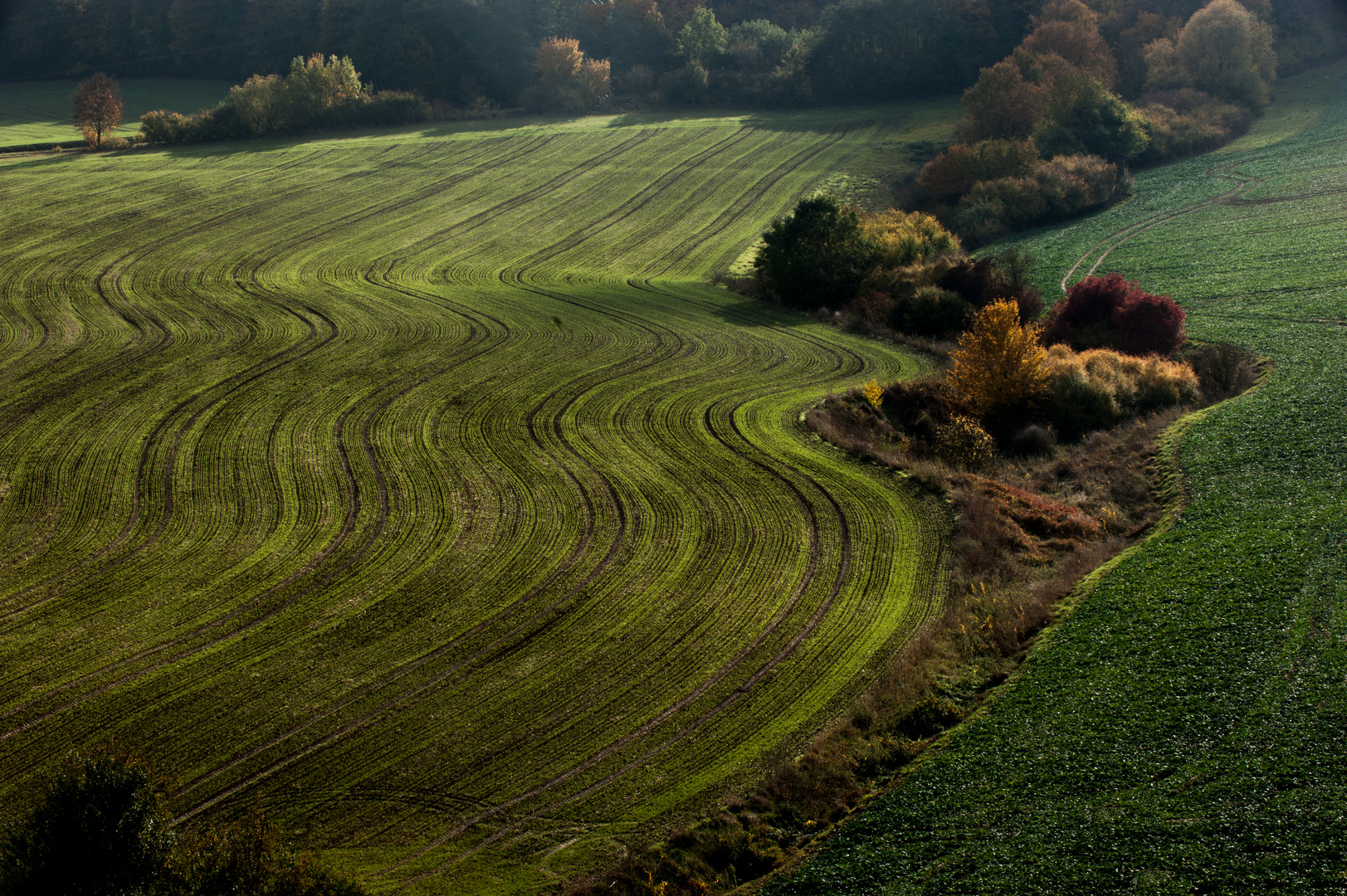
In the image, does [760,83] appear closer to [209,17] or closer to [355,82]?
[355,82]

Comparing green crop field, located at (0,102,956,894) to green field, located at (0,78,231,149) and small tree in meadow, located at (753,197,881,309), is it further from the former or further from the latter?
green field, located at (0,78,231,149)

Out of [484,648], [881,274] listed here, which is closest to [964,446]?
[484,648]

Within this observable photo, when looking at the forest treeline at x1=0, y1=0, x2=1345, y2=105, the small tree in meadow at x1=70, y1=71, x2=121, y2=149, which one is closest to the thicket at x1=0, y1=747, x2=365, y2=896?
the small tree in meadow at x1=70, y1=71, x2=121, y2=149

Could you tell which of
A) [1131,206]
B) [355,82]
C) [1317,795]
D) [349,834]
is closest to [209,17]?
→ [355,82]

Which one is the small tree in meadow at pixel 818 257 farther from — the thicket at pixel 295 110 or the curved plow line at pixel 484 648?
the thicket at pixel 295 110

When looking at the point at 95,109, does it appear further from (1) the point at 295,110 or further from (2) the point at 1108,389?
(2) the point at 1108,389

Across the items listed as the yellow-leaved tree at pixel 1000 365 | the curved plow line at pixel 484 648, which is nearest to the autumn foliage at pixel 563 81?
the yellow-leaved tree at pixel 1000 365
